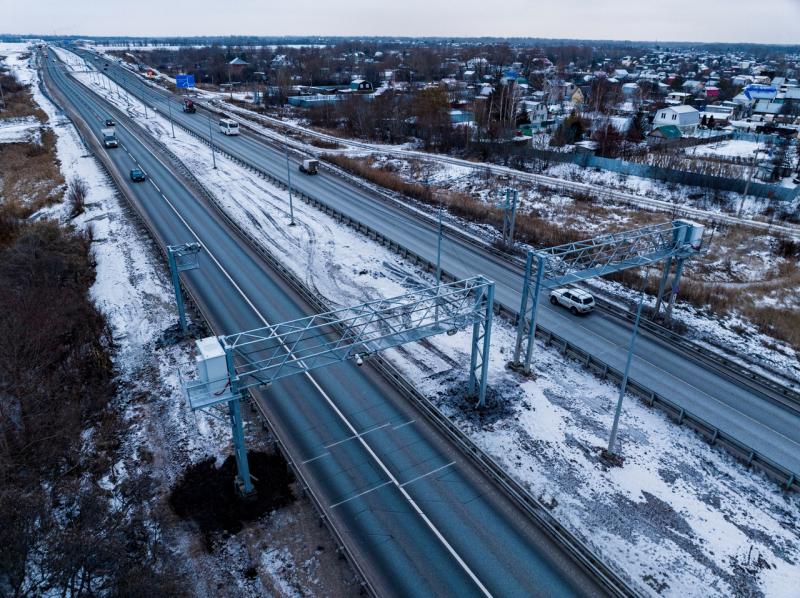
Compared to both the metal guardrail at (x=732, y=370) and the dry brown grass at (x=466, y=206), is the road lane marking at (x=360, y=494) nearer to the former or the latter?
the metal guardrail at (x=732, y=370)

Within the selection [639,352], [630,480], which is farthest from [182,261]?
[639,352]

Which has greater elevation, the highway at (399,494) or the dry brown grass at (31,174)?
the dry brown grass at (31,174)

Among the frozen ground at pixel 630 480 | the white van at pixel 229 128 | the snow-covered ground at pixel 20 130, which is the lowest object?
the frozen ground at pixel 630 480

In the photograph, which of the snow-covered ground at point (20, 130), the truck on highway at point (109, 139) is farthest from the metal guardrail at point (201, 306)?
the snow-covered ground at point (20, 130)

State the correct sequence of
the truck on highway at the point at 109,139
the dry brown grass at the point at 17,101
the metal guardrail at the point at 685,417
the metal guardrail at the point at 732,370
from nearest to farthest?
1. the metal guardrail at the point at 685,417
2. the metal guardrail at the point at 732,370
3. the truck on highway at the point at 109,139
4. the dry brown grass at the point at 17,101

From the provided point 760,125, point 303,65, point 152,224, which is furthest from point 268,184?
point 303,65

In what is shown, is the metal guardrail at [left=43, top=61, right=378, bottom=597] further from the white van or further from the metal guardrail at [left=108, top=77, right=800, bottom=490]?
the white van

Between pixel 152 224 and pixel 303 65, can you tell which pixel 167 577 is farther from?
pixel 303 65
